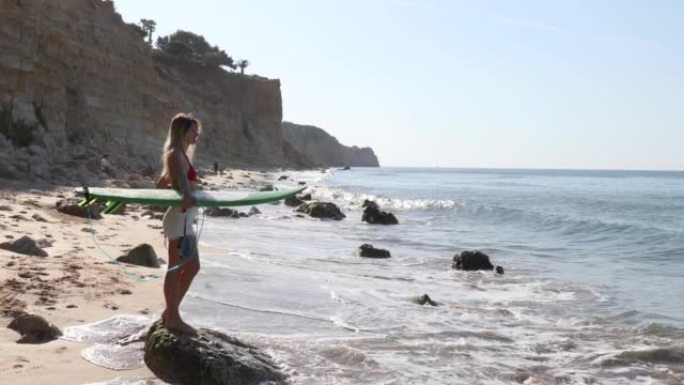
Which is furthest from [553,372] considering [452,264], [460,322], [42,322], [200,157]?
[200,157]

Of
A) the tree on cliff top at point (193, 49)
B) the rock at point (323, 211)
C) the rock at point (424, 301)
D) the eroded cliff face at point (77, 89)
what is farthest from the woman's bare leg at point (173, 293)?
the tree on cliff top at point (193, 49)

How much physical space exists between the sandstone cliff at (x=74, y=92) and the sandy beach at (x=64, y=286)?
6.49 metres

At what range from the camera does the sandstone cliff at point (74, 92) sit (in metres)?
20.6

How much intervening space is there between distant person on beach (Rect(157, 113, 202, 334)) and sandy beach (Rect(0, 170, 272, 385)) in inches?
22.7

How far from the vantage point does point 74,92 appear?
89.1 feet

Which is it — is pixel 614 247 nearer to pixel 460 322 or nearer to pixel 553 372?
pixel 460 322

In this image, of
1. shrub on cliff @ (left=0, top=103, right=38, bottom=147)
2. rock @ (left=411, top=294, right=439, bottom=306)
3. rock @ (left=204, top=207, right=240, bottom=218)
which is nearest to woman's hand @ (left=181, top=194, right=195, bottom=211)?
rock @ (left=411, top=294, right=439, bottom=306)

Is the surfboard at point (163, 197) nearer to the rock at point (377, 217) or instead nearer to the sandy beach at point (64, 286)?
the sandy beach at point (64, 286)

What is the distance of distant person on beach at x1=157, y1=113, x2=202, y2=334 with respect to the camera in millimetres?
5094

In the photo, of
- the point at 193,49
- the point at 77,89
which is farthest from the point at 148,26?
the point at 77,89

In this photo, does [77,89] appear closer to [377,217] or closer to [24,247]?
[377,217]

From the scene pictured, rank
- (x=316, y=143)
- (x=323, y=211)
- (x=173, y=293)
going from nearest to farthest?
(x=173, y=293) < (x=323, y=211) < (x=316, y=143)

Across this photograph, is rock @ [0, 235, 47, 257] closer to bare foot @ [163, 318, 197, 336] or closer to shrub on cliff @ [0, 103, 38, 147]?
bare foot @ [163, 318, 197, 336]

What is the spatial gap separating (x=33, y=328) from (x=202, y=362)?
5.08 ft
